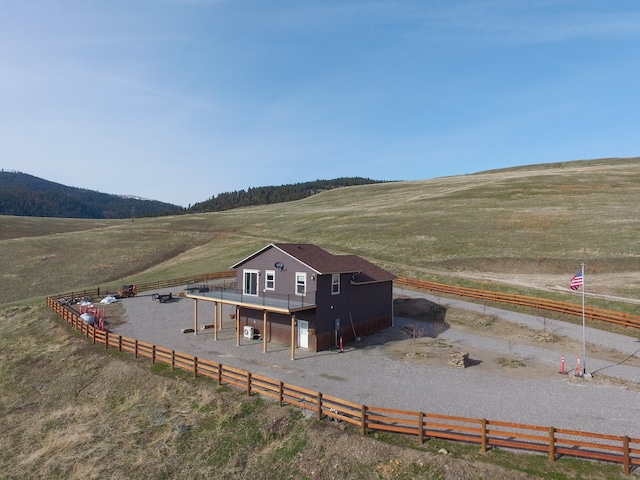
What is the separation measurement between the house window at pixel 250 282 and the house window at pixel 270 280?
0.97 metres

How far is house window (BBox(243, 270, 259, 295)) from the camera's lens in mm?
31469

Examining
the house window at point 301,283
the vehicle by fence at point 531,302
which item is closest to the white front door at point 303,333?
A: the house window at point 301,283

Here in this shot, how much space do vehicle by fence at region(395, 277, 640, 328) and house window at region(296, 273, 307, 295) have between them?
18608 mm

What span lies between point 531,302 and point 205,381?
27.8 m

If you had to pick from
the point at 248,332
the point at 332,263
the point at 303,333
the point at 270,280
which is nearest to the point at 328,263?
the point at 332,263

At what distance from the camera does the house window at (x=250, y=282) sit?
3147 cm

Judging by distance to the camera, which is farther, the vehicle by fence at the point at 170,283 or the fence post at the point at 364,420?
the vehicle by fence at the point at 170,283

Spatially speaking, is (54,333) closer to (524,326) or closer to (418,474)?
(418,474)

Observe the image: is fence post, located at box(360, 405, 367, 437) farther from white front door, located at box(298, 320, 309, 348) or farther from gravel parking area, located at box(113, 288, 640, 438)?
white front door, located at box(298, 320, 309, 348)

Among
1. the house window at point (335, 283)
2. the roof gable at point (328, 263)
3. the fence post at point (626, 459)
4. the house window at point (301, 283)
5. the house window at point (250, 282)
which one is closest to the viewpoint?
the fence post at point (626, 459)

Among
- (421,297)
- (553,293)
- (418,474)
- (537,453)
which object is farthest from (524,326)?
(418,474)

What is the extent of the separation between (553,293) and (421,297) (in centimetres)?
1164

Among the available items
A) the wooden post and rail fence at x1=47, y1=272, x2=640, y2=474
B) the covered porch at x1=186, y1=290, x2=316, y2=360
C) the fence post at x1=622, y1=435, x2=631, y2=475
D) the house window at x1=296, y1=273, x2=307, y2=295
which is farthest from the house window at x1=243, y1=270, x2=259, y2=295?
the fence post at x1=622, y1=435, x2=631, y2=475

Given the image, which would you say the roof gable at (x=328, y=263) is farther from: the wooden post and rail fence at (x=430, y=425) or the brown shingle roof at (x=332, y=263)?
the wooden post and rail fence at (x=430, y=425)
